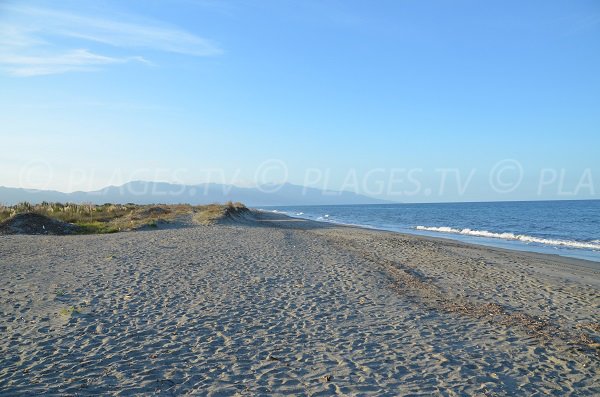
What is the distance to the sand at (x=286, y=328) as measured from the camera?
5586 millimetres

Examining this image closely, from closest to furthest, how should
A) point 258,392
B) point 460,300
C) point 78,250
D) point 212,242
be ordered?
point 258,392
point 460,300
point 78,250
point 212,242

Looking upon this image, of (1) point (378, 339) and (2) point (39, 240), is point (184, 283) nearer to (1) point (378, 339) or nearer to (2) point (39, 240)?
(1) point (378, 339)

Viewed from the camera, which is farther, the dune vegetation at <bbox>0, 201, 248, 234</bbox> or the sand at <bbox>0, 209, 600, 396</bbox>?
the dune vegetation at <bbox>0, 201, 248, 234</bbox>

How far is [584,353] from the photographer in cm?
695

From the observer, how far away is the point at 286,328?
7656 millimetres

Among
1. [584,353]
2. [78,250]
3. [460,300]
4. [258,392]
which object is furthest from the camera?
[78,250]

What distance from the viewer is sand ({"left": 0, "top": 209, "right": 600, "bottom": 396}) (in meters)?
5.59

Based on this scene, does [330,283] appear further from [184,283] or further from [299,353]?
[299,353]

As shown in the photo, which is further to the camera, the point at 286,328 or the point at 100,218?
the point at 100,218

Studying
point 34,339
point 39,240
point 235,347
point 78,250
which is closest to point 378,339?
point 235,347

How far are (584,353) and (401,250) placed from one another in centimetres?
1324

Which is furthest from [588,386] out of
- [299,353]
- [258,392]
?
[258,392]

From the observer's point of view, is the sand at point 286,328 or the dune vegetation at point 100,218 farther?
the dune vegetation at point 100,218

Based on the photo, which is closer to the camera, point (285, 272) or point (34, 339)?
point (34, 339)
